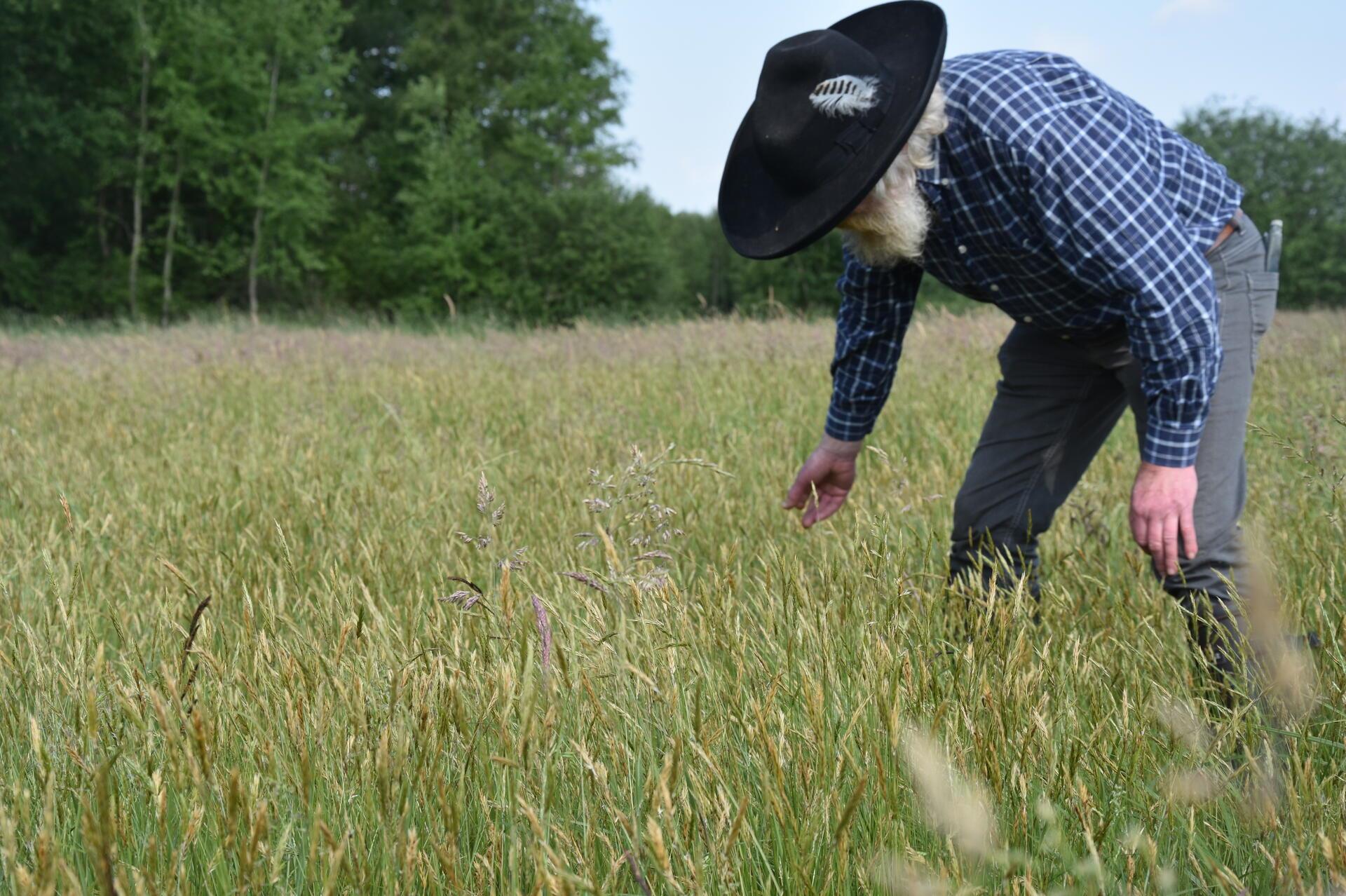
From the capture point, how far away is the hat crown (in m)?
2.27

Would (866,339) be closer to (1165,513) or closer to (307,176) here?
(1165,513)

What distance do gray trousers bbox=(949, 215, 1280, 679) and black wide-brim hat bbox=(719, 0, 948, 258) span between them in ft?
3.01

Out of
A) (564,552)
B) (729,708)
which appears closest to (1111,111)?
(729,708)

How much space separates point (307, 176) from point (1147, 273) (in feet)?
90.6

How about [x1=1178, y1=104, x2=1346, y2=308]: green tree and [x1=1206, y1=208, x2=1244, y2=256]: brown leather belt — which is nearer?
[x1=1206, y1=208, x2=1244, y2=256]: brown leather belt

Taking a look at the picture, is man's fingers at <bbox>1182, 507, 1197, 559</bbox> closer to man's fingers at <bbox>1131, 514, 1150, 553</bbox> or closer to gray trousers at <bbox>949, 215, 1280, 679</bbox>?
man's fingers at <bbox>1131, 514, 1150, 553</bbox>

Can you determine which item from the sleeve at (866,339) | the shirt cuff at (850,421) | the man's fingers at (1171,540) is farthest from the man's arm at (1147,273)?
the shirt cuff at (850,421)

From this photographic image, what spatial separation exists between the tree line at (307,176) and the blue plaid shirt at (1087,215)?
2044 cm

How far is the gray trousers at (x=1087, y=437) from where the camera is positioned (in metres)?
2.44

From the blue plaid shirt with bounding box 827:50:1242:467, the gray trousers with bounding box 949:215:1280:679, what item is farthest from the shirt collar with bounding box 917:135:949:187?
the gray trousers with bounding box 949:215:1280:679

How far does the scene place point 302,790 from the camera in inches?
50.7

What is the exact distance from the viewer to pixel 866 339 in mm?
2967

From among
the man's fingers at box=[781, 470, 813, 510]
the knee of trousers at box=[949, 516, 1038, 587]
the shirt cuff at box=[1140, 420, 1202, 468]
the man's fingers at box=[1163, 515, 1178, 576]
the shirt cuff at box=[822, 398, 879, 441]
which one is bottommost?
the knee of trousers at box=[949, 516, 1038, 587]

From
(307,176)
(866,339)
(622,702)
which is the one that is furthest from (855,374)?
(307,176)
